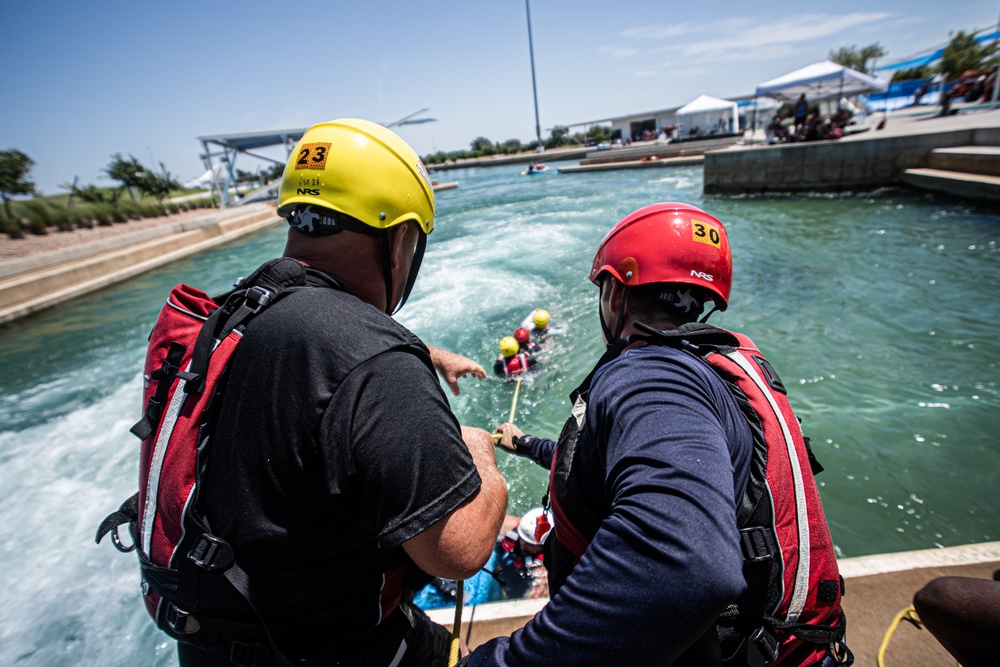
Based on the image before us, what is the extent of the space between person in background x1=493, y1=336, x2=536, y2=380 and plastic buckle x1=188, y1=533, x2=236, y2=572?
583cm

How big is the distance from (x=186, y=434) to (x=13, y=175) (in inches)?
1176

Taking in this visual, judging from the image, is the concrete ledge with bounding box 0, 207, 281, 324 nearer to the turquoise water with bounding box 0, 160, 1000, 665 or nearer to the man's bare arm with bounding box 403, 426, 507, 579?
the turquoise water with bounding box 0, 160, 1000, 665

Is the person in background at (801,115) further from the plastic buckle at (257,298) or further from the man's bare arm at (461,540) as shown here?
the plastic buckle at (257,298)

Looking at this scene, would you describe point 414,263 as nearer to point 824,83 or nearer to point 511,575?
point 511,575

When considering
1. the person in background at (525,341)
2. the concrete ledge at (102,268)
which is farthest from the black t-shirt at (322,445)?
the concrete ledge at (102,268)

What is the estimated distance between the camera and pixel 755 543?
1.41m

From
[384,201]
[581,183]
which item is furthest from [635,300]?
[581,183]

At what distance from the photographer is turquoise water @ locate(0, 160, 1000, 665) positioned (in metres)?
4.11

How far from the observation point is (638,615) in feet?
3.14

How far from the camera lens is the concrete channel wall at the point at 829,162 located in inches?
639

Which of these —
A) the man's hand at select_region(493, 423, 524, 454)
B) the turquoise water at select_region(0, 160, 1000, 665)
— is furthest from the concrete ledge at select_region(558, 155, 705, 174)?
the man's hand at select_region(493, 423, 524, 454)

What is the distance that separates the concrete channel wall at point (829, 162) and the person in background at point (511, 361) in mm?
17956

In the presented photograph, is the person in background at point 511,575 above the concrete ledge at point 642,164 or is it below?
below

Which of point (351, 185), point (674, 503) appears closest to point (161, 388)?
point (351, 185)
